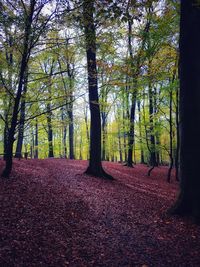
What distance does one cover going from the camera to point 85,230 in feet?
16.2

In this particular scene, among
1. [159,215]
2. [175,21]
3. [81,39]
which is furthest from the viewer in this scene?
[175,21]

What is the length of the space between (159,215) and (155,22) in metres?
9.41

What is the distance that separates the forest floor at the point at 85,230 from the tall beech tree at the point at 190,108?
2.33 ft

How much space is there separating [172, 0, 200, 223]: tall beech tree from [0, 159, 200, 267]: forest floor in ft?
2.33

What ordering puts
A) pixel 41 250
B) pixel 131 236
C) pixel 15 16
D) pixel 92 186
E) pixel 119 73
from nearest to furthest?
pixel 41 250 < pixel 131 236 < pixel 15 16 < pixel 92 186 < pixel 119 73

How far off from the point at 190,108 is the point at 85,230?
452cm

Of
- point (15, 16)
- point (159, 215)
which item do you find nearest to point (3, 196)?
point (159, 215)

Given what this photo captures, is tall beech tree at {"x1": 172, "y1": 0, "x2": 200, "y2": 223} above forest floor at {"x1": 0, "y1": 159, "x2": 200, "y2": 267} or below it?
above

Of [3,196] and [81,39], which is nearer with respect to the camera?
[3,196]

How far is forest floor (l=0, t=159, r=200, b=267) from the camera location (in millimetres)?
3783

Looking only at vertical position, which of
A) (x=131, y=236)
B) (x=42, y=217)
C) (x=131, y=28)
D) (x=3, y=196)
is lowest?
(x=131, y=236)

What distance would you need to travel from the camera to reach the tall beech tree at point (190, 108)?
236 inches

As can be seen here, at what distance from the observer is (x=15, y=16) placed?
6.77m

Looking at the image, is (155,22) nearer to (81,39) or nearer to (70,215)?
(81,39)
